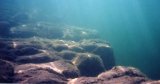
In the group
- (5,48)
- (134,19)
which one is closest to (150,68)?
(5,48)

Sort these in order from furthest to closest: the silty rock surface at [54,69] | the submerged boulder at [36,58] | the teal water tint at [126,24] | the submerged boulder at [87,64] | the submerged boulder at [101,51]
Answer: the teal water tint at [126,24] < the submerged boulder at [101,51] < the submerged boulder at [87,64] < the submerged boulder at [36,58] < the silty rock surface at [54,69]

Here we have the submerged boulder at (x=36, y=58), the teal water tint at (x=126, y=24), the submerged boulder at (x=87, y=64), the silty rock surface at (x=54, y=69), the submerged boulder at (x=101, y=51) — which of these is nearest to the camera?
the silty rock surface at (x=54, y=69)

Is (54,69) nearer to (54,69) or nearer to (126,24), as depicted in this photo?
(54,69)

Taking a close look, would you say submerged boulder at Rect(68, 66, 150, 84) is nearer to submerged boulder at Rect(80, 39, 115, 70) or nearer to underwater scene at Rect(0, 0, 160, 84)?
underwater scene at Rect(0, 0, 160, 84)

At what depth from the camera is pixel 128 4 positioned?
81.2 metres

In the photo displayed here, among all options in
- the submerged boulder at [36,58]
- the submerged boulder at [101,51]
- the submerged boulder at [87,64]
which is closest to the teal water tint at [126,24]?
the submerged boulder at [101,51]

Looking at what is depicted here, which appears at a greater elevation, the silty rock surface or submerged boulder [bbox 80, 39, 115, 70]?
submerged boulder [bbox 80, 39, 115, 70]

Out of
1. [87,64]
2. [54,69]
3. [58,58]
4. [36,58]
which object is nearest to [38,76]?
[54,69]

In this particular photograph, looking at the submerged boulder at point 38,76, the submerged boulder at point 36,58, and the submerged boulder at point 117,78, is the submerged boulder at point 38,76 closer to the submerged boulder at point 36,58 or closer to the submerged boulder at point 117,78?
the submerged boulder at point 117,78

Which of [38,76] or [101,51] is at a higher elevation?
[101,51]

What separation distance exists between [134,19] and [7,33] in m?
72.0

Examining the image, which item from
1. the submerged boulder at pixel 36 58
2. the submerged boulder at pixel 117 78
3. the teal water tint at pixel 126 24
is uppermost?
the teal water tint at pixel 126 24

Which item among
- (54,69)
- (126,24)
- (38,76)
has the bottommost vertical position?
(38,76)


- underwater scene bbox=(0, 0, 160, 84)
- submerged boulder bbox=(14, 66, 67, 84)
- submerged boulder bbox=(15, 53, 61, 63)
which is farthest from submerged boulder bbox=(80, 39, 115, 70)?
submerged boulder bbox=(14, 66, 67, 84)
